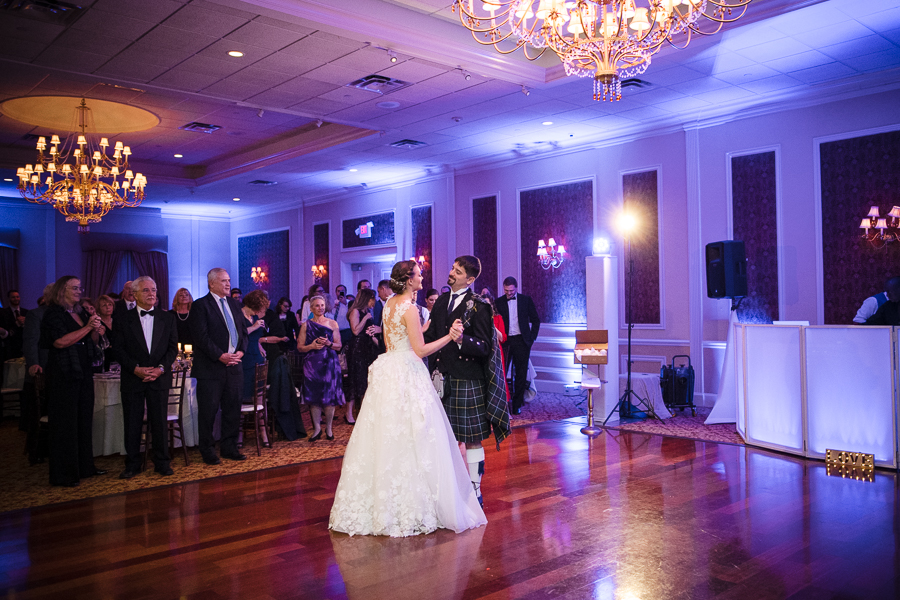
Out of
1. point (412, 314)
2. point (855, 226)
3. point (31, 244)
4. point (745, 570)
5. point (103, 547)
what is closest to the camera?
point (745, 570)

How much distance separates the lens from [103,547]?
4.02m

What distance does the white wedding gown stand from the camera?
4.13 metres

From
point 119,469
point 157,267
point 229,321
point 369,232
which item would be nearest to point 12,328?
point 119,469

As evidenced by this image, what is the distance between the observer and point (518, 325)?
9.59 metres

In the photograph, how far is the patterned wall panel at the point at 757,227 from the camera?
27.6ft

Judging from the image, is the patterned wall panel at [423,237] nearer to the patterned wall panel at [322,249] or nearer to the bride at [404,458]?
the patterned wall panel at [322,249]

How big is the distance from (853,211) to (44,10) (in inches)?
330

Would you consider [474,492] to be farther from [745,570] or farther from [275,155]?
[275,155]

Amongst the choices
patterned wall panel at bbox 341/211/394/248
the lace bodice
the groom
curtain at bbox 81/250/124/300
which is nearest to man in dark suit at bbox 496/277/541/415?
patterned wall panel at bbox 341/211/394/248

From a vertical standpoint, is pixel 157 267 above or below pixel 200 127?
below

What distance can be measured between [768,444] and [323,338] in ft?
14.5

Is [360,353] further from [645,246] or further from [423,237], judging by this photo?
[423,237]

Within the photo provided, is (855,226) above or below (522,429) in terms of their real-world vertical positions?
above

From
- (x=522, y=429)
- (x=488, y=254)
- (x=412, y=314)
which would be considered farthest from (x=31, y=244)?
(x=412, y=314)
